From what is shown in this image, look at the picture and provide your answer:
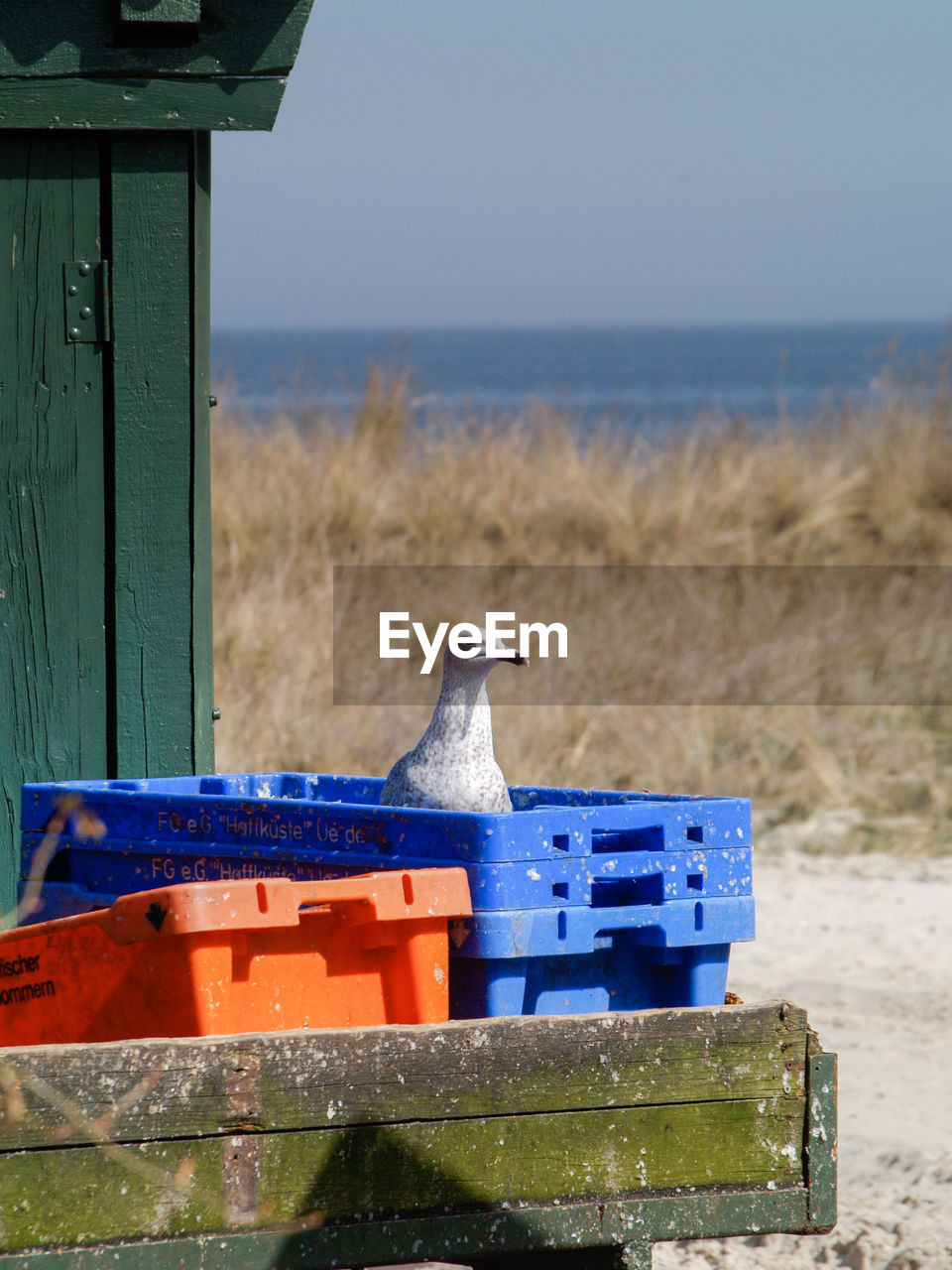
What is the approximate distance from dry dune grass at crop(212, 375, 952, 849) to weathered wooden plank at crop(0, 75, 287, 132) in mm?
4349

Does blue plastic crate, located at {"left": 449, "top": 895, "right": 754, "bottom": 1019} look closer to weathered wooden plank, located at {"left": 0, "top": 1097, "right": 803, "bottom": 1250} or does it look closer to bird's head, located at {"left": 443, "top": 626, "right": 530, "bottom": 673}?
weathered wooden plank, located at {"left": 0, "top": 1097, "right": 803, "bottom": 1250}

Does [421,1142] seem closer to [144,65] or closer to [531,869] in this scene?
[531,869]

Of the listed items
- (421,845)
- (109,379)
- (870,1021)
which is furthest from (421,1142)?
(870,1021)

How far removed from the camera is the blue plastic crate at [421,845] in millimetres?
2232

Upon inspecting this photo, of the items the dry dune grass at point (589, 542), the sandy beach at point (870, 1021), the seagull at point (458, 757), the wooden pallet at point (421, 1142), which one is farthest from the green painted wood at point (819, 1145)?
the dry dune grass at point (589, 542)

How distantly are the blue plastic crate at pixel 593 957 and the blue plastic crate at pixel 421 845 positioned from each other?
0.03m

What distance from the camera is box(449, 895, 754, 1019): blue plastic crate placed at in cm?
224

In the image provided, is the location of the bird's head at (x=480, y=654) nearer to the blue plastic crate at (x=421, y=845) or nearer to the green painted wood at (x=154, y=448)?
the blue plastic crate at (x=421, y=845)

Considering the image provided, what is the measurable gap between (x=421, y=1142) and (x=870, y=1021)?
3.84m

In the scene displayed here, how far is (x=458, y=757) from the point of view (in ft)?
8.39

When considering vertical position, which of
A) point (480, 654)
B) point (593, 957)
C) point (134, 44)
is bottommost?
point (593, 957)

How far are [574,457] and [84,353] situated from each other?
338 inches

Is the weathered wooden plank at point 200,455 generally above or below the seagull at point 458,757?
above

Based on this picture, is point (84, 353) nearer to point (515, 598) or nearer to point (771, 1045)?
point (771, 1045)
